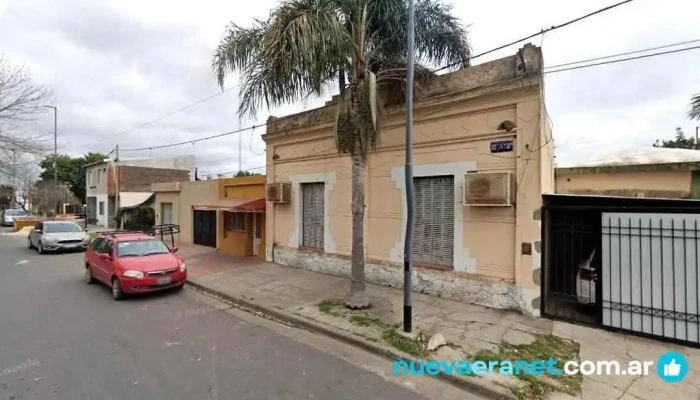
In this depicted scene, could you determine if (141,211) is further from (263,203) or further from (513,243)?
(513,243)

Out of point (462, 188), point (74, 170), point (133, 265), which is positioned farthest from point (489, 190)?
point (74, 170)

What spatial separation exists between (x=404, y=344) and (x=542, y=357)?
1903 mm

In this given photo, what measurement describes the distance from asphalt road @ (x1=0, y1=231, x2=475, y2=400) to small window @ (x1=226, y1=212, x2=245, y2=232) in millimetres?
6010

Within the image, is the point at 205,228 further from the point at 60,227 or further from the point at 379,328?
the point at 379,328

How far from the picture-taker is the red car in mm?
8016

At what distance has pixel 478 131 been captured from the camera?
7.23 metres

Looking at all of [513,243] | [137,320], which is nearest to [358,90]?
[513,243]

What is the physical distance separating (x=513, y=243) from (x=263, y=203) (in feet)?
27.8

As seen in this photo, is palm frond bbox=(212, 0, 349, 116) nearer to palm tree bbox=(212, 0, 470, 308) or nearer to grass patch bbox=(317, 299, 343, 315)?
palm tree bbox=(212, 0, 470, 308)

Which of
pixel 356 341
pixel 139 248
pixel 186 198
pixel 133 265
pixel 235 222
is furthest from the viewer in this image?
pixel 186 198

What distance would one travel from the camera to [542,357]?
4875 mm

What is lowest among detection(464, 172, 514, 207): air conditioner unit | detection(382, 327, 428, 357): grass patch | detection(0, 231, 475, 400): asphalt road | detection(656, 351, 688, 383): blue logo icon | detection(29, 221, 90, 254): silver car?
detection(0, 231, 475, 400): asphalt road

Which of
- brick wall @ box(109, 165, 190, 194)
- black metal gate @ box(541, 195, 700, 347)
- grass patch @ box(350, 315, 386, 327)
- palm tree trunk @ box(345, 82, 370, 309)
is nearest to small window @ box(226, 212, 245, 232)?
palm tree trunk @ box(345, 82, 370, 309)

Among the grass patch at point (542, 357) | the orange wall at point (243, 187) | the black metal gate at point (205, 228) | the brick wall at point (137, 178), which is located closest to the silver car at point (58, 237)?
the black metal gate at point (205, 228)
